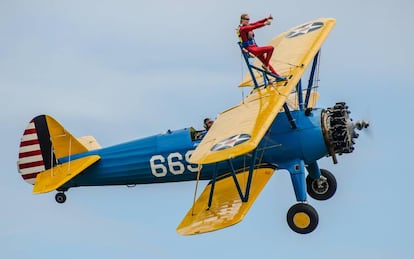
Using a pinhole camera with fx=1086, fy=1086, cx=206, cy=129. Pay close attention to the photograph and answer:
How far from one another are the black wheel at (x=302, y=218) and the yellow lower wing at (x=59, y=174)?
444 centimetres

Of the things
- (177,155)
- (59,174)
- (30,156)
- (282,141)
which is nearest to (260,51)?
(282,141)

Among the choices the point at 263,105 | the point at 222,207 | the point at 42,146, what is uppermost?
the point at 263,105

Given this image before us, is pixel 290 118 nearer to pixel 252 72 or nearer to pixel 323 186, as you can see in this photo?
pixel 252 72

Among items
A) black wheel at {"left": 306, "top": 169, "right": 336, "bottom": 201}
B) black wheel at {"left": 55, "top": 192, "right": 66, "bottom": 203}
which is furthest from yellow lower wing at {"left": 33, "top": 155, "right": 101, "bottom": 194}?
black wheel at {"left": 306, "top": 169, "right": 336, "bottom": 201}

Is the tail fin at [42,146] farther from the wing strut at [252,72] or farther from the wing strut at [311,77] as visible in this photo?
the wing strut at [311,77]

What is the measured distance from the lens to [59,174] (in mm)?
21500

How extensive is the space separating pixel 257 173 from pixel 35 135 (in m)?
4.99

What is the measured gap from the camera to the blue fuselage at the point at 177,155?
1970cm

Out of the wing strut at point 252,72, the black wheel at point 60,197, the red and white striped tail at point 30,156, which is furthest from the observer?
the red and white striped tail at point 30,156

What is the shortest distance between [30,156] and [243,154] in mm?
6110

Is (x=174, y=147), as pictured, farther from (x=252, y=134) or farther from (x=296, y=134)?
(x=252, y=134)

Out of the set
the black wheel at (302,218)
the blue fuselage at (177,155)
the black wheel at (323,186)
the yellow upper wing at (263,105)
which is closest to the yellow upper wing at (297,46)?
the yellow upper wing at (263,105)

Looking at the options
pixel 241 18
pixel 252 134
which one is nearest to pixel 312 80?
pixel 241 18

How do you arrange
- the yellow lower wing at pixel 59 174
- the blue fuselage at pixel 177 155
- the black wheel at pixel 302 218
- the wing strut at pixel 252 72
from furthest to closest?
1. the yellow lower wing at pixel 59 174
2. the blue fuselage at pixel 177 155
3. the wing strut at pixel 252 72
4. the black wheel at pixel 302 218
